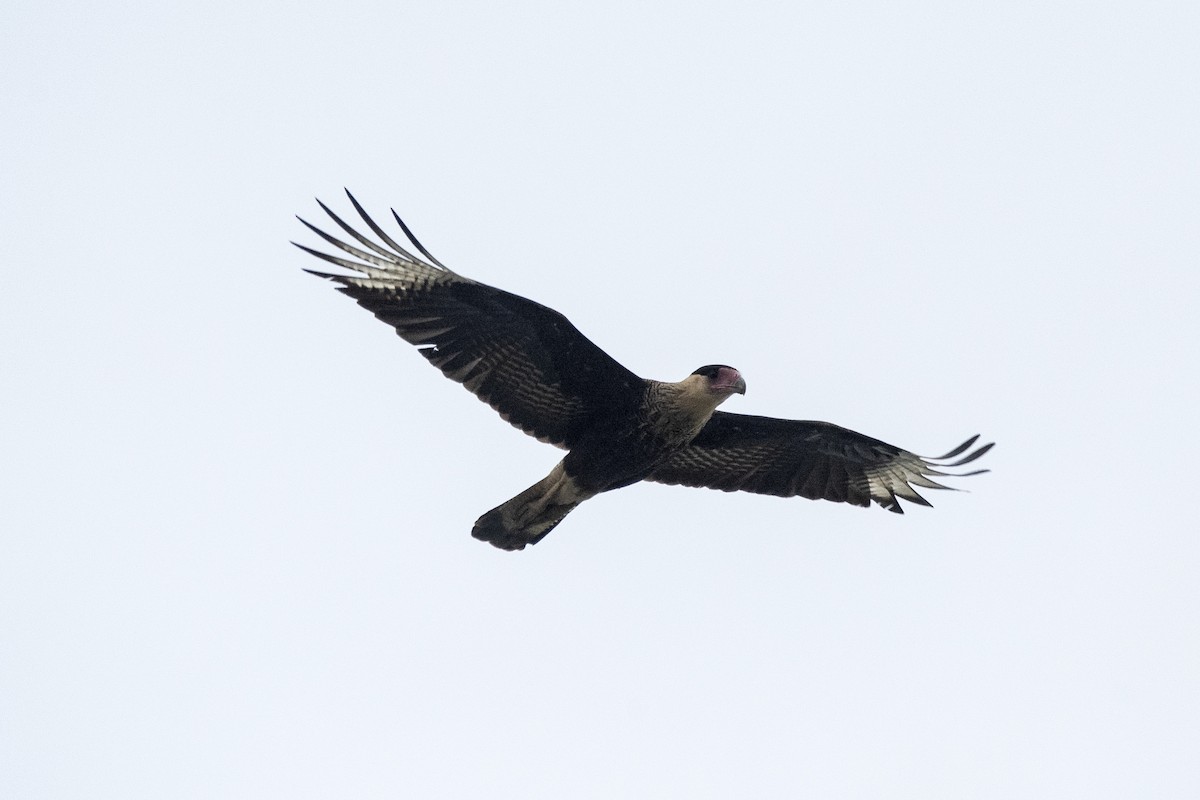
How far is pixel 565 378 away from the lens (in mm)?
8336

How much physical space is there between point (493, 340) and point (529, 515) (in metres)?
1.18

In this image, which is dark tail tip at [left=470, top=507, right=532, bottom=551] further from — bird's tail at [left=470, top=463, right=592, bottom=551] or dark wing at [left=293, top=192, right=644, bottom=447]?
dark wing at [left=293, top=192, right=644, bottom=447]

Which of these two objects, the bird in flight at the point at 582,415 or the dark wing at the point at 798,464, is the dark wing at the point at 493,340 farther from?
the dark wing at the point at 798,464

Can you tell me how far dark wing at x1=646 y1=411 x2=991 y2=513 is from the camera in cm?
908

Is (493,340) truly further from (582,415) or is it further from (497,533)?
(497,533)

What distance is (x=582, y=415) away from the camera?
848cm

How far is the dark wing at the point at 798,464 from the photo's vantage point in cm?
908

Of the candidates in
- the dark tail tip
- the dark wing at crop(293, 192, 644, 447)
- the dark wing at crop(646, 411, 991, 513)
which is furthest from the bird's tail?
the dark wing at crop(646, 411, 991, 513)

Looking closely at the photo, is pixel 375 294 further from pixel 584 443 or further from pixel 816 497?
pixel 816 497

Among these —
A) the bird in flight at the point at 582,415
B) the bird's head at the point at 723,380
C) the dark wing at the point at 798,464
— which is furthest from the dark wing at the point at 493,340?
the dark wing at the point at 798,464

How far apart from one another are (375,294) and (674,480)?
2.40 meters

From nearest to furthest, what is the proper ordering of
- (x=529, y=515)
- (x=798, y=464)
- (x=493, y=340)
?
(x=493, y=340) < (x=529, y=515) < (x=798, y=464)

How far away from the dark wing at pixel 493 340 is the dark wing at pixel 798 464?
2.82 ft

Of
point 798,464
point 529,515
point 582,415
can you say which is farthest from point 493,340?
point 798,464
